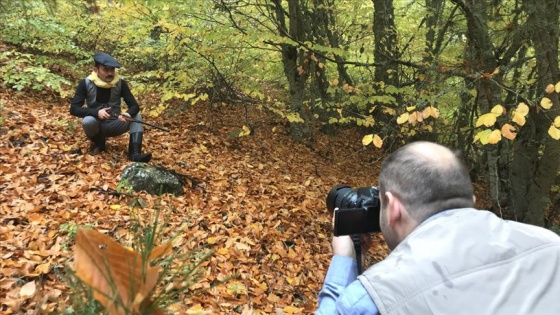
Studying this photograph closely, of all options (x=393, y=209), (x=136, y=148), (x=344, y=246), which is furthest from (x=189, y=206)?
(x=393, y=209)

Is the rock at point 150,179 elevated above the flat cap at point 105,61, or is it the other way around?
the flat cap at point 105,61

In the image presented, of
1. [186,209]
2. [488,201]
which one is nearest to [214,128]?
[186,209]

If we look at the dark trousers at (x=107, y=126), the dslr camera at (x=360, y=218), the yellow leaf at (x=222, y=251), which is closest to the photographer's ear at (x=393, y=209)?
the dslr camera at (x=360, y=218)

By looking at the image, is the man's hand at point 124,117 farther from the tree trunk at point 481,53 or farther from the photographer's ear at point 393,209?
the photographer's ear at point 393,209

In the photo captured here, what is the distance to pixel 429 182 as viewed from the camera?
1315mm

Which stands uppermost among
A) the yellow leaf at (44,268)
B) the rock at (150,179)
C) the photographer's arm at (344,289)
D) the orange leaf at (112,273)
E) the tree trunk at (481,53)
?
the tree trunk at (481,53)

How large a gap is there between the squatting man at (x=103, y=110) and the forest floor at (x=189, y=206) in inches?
10.6

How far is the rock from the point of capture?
4.43 m

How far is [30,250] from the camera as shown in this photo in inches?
121

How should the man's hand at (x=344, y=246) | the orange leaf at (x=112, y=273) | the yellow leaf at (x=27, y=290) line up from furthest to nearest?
the yellow leaf at (x=27, y=290) → the man's hand at (x=344, y=246) → the orange leaf at (x=112, y=273)

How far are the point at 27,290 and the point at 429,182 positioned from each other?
273cm

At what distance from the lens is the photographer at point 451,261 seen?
103cm

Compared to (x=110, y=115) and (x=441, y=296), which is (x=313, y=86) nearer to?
(x=110, y=115)

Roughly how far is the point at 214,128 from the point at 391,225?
6432 millimetres
